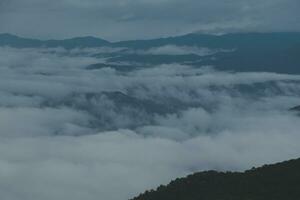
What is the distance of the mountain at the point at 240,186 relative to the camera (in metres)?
61.8

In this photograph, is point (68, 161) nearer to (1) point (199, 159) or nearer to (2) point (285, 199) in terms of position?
(1) point (199, 159)

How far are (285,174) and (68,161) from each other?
378ft

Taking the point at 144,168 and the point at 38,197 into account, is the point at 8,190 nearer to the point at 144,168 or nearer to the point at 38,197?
the point at 38,197

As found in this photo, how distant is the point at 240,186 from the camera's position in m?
65.1

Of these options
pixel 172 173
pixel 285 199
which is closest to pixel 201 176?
pixel 285 199

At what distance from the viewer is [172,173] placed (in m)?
157

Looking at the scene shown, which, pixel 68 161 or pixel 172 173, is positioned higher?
pixel 68 161

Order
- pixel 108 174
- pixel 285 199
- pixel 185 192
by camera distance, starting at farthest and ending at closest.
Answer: pixel 108 174 < pixel 185 192 < pixel 285 199

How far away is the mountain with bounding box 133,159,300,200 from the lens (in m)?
61.8

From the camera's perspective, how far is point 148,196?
65.9m

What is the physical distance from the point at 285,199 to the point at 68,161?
122m

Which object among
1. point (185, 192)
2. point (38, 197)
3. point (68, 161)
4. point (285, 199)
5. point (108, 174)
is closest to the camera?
point (285, 199)

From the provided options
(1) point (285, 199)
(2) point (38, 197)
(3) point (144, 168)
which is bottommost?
(1) point (285, 199)

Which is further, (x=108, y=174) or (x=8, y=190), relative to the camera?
(x=108, y=174)
